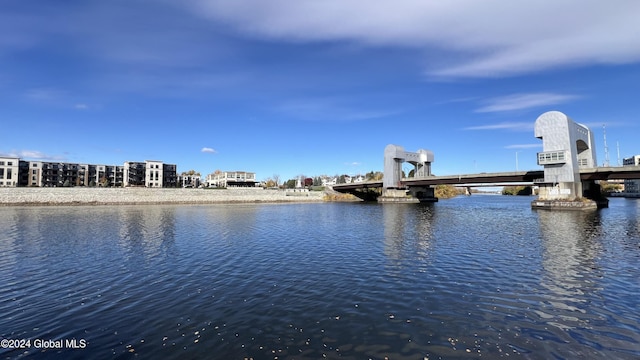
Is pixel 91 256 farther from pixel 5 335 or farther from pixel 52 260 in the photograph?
pixel 5 335

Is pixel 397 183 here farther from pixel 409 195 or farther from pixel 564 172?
pixel 564 172

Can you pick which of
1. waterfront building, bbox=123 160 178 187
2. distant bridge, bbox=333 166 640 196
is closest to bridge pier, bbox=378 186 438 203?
Result: distant bridge, bbox=333 166 640 196

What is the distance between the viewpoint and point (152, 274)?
1952 cm

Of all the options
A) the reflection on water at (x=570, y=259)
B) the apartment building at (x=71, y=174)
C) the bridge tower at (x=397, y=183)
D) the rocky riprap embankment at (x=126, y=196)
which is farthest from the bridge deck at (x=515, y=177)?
the apartment building at (x=71, y=174)

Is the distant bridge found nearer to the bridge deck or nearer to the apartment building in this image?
the bridge deck

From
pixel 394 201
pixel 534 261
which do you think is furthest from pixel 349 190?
pixel 534 261

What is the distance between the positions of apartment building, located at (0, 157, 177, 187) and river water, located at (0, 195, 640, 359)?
556ft

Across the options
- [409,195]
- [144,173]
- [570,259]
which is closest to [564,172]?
[409,195]

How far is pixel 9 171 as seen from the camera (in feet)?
504

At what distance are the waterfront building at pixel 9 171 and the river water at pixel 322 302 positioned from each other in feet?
596

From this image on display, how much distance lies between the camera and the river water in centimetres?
1017

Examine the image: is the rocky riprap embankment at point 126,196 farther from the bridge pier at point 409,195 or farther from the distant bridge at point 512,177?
the distant bridge at point 512,177

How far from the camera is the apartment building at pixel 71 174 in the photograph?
155 m

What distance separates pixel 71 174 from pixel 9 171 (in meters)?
28.3
